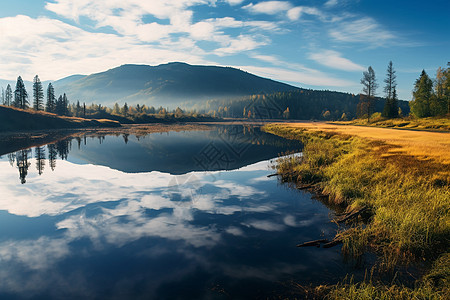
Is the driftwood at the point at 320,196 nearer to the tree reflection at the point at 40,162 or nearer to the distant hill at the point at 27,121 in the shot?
the tree reflection at the point at 40,162

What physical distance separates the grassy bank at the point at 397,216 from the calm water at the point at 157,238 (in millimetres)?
1590

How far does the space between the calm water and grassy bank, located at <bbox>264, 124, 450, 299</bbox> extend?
1590 mm

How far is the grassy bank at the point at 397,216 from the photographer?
7.81m

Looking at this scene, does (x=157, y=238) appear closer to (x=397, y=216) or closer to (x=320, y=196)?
(x=397, y=216)

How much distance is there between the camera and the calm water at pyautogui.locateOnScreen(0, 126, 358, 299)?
898 centimetres

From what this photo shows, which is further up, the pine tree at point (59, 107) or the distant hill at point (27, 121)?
the pine tree at point (59, 107)

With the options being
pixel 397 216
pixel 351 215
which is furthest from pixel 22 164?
pixel 397 216

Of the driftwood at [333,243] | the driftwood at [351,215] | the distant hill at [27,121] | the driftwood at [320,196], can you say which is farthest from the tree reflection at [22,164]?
the distant hill at [27,121]

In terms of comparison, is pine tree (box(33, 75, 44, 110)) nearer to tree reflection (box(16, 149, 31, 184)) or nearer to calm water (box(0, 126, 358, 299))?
tree reflection (box(16, 149, 31, 184))

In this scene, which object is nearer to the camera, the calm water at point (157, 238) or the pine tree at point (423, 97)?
the calm water at point (157, 238)

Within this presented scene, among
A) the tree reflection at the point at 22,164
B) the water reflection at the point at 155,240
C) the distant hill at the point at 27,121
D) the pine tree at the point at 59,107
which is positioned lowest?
the water reflection at the point at 155,240

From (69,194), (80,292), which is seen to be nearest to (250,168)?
(69,194)

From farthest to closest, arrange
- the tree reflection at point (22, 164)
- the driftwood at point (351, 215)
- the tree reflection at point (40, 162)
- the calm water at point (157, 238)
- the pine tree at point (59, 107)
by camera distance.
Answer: the pine tree at point (59, 107)
the tree reflection at point (40, 162)
the tree reflection at point (22, 164)
the driftwood at point (351, 215)
the calm water at point (157, 238)

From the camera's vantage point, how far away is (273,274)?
31.3ft
